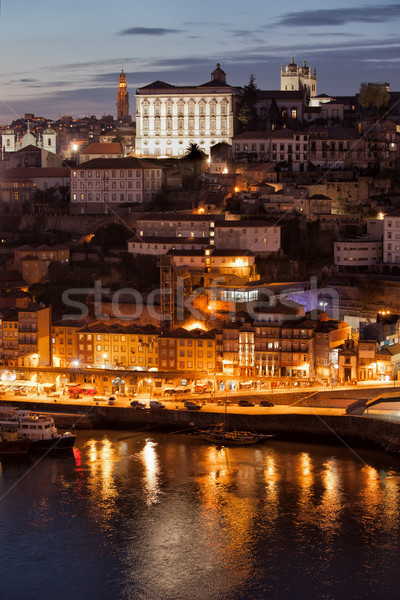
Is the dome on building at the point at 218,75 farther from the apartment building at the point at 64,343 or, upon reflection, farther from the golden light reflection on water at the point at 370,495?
the golden light reflection on water at the point at 370,495

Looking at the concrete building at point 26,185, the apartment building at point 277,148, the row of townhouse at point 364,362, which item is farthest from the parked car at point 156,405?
the concrete building at point 26,185

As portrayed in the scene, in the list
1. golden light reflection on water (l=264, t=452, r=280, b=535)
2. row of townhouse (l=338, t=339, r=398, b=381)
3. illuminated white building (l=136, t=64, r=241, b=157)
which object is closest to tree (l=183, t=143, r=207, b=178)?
illuminated white building (l=136, t=64, r=241, b=157)

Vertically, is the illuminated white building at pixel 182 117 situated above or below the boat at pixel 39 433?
above

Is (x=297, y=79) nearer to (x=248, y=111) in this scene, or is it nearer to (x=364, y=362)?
(x=248, y=111)

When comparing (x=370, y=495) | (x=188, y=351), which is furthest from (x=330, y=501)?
(x=188, y=351)

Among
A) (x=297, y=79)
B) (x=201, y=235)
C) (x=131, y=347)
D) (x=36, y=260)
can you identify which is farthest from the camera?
(x=297, y=79)

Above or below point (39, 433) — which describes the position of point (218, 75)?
above
